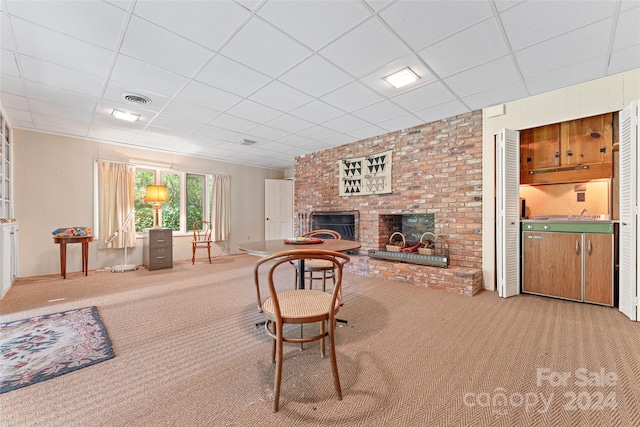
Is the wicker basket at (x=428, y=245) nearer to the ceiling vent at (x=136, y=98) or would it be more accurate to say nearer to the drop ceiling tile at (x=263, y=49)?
the drop ceiling tile at (x=263, y=49)

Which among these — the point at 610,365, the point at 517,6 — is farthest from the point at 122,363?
the point at 517,6

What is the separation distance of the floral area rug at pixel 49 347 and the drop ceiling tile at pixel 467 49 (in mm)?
3727

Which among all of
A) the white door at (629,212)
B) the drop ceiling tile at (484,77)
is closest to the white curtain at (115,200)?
the drop ceiling tile at (484,77)

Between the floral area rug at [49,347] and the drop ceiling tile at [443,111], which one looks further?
the drop ceiling tile at [443,111]

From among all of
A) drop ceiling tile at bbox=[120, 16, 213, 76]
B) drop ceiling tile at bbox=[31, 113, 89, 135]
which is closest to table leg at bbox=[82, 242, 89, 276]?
drop ceiling tile at bbox=[31, 113, 89, 135]

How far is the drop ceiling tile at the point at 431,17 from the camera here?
1856 mm

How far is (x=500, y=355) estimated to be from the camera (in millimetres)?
1925

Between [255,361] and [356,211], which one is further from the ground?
[356,211]

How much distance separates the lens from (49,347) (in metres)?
2.08

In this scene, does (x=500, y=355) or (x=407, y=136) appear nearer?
(x=500, y=355)

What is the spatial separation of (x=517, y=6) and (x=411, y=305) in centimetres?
285

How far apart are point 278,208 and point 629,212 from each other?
21.4 feet

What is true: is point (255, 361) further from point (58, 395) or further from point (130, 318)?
point (130, 318)

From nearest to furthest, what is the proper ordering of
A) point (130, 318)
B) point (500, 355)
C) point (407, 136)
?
point (500, 355), point (130, 318), point (407, 136)
